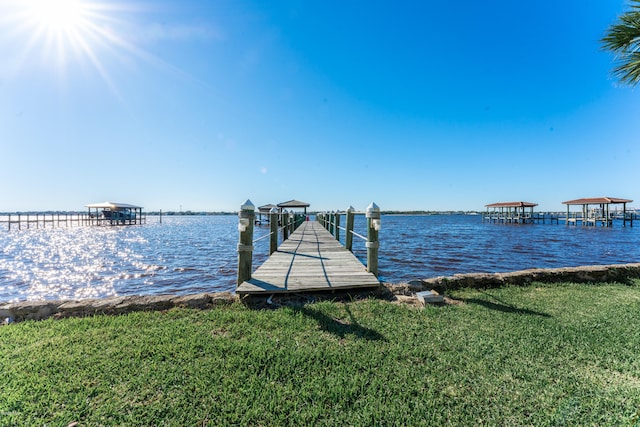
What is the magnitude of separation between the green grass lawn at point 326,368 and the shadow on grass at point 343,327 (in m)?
0.02

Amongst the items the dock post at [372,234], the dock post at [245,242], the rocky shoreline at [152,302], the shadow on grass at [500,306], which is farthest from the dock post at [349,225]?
the shadow on grass at [500,306]

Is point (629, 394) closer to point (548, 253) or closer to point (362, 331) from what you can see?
point (362, 331)

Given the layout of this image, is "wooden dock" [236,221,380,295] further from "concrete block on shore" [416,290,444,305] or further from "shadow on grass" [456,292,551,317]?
"shadow on grass" [456,292,551,317]

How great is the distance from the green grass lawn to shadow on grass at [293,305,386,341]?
2cm

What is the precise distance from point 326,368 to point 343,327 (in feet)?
2.84

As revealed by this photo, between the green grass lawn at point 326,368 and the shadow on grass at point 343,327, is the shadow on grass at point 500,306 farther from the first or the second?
the shadow on grass at point 343,327

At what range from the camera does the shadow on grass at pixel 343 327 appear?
3074 millimetres

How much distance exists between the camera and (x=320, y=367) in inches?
97.0

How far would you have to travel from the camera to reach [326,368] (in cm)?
245

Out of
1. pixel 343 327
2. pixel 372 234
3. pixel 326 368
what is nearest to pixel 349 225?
Result: pixel 372 234

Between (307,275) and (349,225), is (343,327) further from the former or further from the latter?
(349,225)

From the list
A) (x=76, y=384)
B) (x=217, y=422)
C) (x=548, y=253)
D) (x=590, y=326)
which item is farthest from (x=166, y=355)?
(x=548, y=253)

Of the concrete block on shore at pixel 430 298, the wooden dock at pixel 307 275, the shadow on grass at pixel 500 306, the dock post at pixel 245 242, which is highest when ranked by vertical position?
the dock post at pixel 245 242

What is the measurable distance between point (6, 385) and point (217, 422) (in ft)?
6.22
